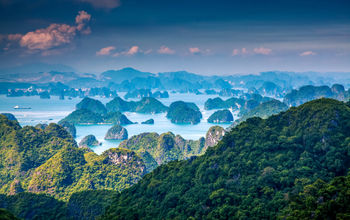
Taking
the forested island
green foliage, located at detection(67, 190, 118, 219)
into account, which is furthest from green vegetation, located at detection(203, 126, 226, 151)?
green foliage, located at detection(67, 190, 118, 219)

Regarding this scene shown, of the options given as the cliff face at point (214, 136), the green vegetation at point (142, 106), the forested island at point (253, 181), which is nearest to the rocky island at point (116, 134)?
the cliff face at point (214, 136)

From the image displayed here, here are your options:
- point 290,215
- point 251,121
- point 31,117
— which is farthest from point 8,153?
point 31,117

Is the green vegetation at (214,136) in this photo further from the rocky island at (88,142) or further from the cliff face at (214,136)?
the rocky island at (88,142)

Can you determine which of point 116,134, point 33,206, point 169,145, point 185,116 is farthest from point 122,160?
point 185,116

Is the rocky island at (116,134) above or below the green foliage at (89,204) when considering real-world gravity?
above

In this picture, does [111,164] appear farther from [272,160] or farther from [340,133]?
[340,133]

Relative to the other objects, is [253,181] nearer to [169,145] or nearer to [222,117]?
[169,145]
